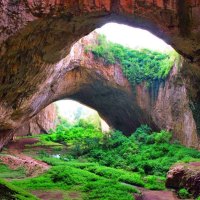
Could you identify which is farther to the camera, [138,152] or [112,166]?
[138,152]

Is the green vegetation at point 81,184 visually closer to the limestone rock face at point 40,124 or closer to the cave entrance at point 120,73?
the cave entrance at point 120,73

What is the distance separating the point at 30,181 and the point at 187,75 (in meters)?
6.37

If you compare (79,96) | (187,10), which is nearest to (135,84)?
(79,96)

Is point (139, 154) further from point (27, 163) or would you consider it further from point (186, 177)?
point (27, 163)

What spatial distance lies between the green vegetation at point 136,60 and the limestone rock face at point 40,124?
954 centimetres

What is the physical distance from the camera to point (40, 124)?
1038 inches

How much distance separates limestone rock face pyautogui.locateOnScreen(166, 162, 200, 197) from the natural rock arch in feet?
10.3

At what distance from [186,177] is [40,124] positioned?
18.4 metres

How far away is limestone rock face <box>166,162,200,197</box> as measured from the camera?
9.23 metres

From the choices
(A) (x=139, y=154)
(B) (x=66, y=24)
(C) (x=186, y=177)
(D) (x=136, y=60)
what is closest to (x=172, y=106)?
(A) (x=139, y=154)

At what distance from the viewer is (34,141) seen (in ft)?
70.0

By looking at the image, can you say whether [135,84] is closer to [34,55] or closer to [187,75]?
[187,75]

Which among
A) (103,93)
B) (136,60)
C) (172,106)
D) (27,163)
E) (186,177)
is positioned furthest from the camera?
(103,93)

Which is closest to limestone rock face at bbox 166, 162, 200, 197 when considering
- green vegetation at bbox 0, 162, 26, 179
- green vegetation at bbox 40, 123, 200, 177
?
green vegetation at bbox 40, 123, 200, 177
